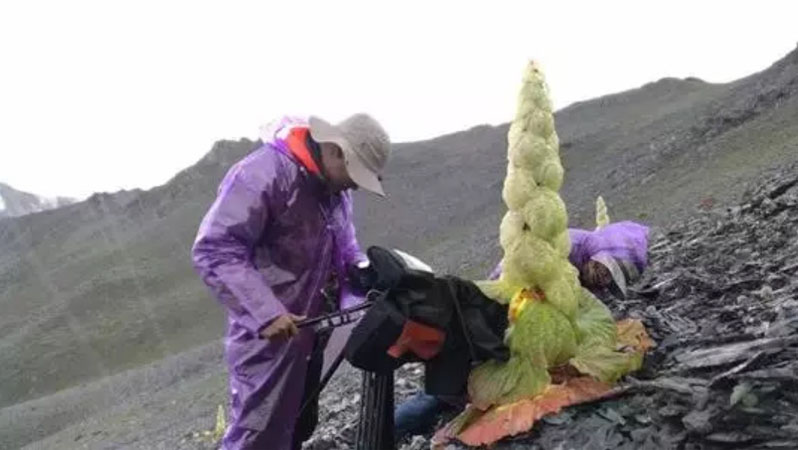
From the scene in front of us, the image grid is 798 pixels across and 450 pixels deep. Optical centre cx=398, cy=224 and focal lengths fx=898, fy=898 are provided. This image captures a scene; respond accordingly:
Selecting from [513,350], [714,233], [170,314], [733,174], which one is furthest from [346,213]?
[170,314]

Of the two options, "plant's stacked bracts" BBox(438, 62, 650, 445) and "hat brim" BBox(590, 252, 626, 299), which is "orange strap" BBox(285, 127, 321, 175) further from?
"hat brim" BBox(590, 252, 626, 299)

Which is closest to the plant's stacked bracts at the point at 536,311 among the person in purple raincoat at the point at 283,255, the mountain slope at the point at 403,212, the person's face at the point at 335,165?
the person in purple raincoat at the point at 283,255

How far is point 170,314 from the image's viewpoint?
64938 millimetres

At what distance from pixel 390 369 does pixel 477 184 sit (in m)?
64.7

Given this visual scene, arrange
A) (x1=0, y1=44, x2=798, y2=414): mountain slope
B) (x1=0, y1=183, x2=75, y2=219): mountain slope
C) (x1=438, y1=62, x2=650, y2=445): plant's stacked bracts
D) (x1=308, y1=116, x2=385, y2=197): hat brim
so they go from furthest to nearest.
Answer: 1. (x1=0, y1=183, x2=75, y2=219): mountain slope
2. (x1=0, y1=44, x2=798, y2=414): mountain slope
3. (x1=308, y1=116, x2=385, y2=197): hat brim
4. (x1=438, y1=62, x2=650, y2=445): plant's stacked bracts

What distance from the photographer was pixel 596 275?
6.61 metres

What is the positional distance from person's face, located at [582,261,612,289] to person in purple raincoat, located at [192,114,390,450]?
1.68 m

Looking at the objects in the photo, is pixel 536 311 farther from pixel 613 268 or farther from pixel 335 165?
pixel 335 165

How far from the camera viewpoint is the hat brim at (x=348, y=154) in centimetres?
555

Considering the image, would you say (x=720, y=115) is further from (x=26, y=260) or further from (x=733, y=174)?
(x=26, y=260)

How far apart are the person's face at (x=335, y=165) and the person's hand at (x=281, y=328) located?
0.92m

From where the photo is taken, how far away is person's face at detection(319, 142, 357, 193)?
565 centimetres

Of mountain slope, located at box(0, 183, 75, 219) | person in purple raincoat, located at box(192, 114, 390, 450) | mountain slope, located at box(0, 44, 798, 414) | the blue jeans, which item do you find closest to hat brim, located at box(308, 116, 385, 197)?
person in purple raincoat, located at box(192, 114, 390, 450)

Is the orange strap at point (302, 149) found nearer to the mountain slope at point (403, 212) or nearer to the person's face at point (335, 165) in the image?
the person's face at point (335, 165)
